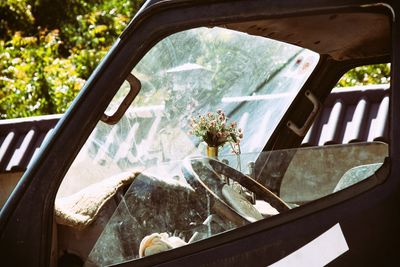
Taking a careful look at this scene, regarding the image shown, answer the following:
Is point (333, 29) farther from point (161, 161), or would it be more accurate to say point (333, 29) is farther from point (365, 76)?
point (365, 76)

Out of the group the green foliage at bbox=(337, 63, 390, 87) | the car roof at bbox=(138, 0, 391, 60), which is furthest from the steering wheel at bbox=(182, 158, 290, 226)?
the green foliage at bbox=(337, 63, 390, 87)

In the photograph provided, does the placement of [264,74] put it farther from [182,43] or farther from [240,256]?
[240,256]

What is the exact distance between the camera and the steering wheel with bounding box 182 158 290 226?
234 centimetres

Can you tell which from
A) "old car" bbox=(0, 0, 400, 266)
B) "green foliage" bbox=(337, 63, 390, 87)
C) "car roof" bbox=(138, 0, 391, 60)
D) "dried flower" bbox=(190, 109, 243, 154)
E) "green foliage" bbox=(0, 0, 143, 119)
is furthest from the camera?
"green foliage" bbox=(0, 0, 143, 119)

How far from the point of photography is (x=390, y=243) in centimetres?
213

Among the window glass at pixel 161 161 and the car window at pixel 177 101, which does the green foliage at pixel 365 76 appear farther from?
the window glass at pixel 161 161

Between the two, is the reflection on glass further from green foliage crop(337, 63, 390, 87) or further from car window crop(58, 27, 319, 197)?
green foliage crop(337, 63, 390, 87)

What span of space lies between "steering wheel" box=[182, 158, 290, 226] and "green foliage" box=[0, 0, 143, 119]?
933 centimetres

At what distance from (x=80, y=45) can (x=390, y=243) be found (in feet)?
41.5

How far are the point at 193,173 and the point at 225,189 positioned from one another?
0.39 ft

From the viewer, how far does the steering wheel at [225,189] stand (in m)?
2.34

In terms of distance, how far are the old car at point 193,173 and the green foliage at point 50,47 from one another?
931cm

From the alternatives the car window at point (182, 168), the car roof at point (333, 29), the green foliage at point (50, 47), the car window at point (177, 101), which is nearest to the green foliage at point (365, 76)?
the green foliage at point (50, 47)

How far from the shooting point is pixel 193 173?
7.98 feet
